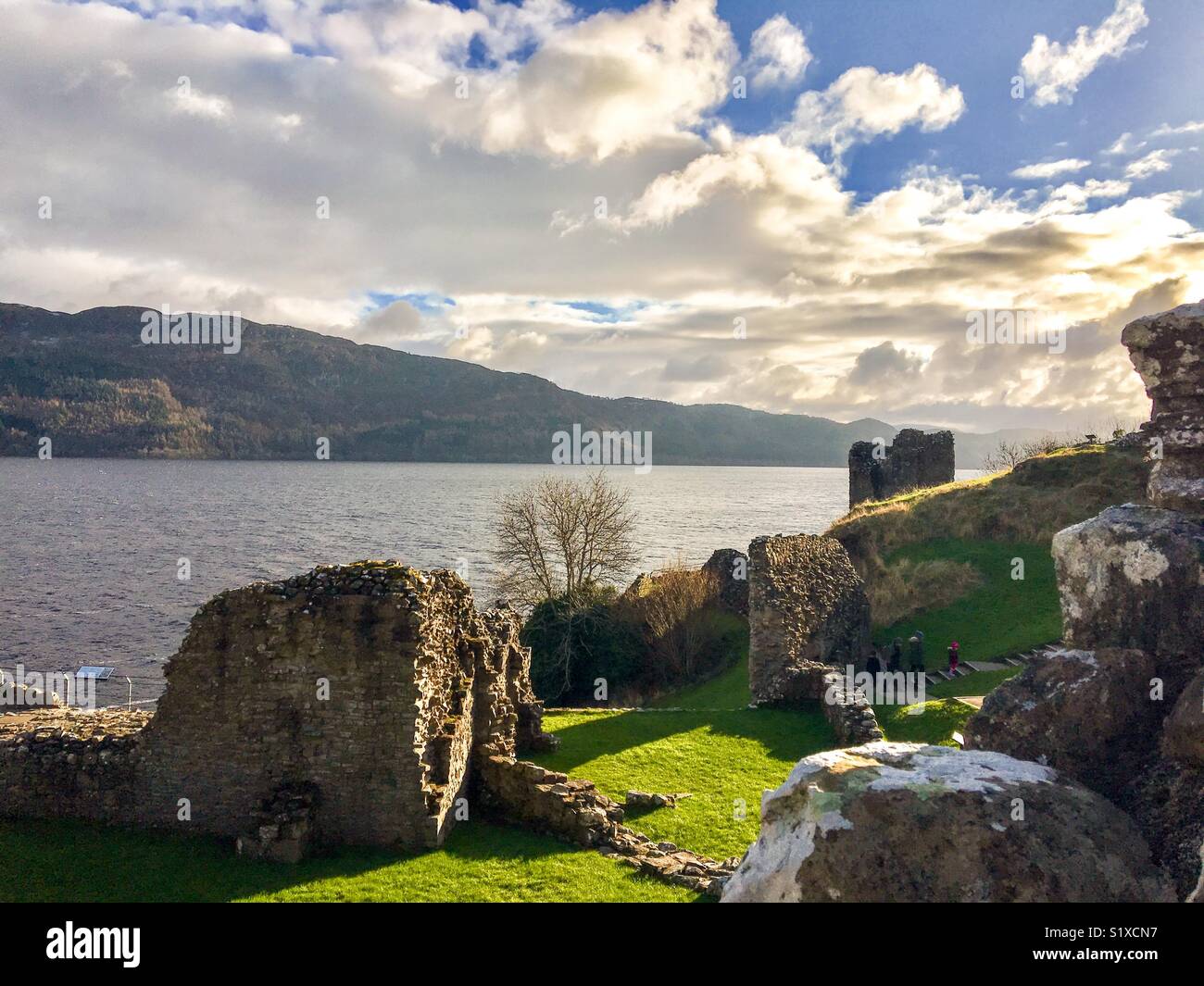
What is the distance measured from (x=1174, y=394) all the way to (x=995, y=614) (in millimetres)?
28752

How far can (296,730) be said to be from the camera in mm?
14719

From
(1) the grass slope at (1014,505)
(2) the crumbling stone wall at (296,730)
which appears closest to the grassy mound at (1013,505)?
(1) the grass slope at (1014,505)

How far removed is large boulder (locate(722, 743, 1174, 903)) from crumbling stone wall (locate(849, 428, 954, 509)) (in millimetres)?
56030

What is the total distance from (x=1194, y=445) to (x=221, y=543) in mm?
90544

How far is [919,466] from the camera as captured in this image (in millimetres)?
58656

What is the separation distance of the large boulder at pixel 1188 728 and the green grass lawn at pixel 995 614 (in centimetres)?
2323

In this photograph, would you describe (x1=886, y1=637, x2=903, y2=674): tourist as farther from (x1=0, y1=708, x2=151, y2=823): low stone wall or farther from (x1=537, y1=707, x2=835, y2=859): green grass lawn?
(x1=0, y1=708, x2=151, y2=823): low stone wall

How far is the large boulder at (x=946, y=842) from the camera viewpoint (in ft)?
15.6

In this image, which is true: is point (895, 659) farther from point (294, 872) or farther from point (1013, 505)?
point (294, 872)

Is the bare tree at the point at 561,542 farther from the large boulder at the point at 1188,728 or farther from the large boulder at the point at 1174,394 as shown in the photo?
the large boulder at the point at 1188,728

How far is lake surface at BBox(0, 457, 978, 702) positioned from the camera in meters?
51.0

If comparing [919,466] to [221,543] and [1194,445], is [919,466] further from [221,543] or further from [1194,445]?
[221,543]

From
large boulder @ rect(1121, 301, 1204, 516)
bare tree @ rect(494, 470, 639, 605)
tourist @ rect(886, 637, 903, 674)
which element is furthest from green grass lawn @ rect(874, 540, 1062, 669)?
large boulder @ rect(1121, 301, 1204, 516)
